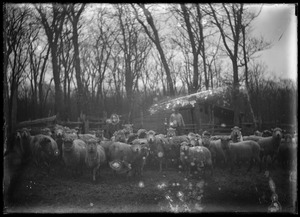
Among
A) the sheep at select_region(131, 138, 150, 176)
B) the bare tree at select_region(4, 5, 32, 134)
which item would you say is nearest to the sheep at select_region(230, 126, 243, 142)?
the sheep at select_region(131, 138, 150, 176)

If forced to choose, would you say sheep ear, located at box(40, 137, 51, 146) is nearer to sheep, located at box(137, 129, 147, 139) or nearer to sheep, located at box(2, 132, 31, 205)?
sheep, located at box(2, 132, 31, 205)

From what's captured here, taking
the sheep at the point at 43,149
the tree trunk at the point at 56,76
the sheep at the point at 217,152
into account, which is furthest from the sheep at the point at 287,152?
the tree trunk at the point at 56,76

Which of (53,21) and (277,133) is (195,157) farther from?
(53,21)

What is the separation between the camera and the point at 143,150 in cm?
864

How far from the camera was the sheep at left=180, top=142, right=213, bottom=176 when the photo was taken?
8.40 metres

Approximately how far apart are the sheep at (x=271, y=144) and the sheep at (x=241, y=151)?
0.15 metres

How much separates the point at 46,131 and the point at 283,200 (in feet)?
22.1

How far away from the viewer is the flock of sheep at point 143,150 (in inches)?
318

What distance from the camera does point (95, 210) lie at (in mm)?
7035

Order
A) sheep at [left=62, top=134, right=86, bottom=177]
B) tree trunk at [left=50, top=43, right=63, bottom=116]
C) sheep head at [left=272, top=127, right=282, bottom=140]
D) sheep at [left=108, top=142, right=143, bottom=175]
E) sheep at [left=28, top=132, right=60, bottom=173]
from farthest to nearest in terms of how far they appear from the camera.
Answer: tree trunk at [left=50, top=43, right=63, bottom=116] < sheep head at [left=272, top=127, right=282, bottom=140] < sheep at [left=108, top=142, right=143, bottom=175] < sheep at [left=62, top=134, right=86, bottom=177] < sheep at [left=28, top=132, right=60, bottom=173]

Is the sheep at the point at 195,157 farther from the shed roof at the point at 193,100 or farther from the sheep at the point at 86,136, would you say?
the sheep at the point at 86,136

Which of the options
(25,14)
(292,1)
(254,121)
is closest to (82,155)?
(25,14)

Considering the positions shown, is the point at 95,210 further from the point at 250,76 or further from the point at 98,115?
the point at 250,76

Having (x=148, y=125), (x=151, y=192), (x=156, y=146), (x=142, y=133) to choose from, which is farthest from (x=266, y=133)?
(x=151, y=192)
